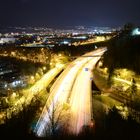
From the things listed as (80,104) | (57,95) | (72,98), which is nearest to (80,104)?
(80,104)

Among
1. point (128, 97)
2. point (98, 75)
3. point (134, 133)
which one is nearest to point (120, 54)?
point (98, 75)

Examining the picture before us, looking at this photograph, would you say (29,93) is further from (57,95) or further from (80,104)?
(80,104)

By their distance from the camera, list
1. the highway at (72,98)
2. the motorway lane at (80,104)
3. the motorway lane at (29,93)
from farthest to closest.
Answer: the motorway lane at (29,93) < the highway at (72,98) < the motorway lane at (80,104)

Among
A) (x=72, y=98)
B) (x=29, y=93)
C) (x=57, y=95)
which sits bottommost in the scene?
(x=29, y=93)

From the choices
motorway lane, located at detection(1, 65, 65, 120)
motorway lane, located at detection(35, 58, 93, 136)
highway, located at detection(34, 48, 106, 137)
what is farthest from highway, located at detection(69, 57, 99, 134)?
motorway lane, located at detection(1, 65, 65, 120)

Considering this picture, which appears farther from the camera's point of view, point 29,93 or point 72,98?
point 29,93

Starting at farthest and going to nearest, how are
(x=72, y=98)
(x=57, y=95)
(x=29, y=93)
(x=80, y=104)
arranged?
1. (x=29, y=93)
2. (x=57, y=95)
3. (x=72, y=98)
4. (x=80, y=104)

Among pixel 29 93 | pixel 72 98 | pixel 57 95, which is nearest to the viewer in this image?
pixel 72 98

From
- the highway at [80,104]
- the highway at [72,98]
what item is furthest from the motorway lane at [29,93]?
the highway at [80,104]

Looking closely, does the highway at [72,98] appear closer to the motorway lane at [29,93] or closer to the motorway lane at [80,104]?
the motorway lane at [80,104]

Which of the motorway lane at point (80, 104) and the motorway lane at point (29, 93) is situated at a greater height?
the motorway lane at point (80, 104)
